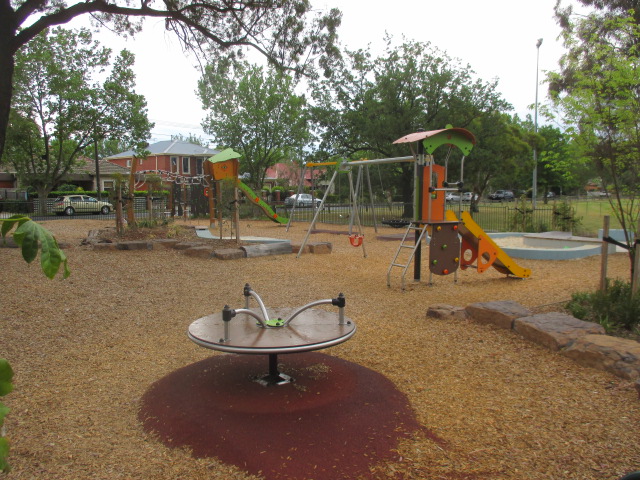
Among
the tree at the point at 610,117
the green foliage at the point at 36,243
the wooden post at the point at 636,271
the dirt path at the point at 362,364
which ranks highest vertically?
the tree at the point at 610,117

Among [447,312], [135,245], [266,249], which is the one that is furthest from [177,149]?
[447,312]

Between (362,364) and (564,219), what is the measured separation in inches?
522

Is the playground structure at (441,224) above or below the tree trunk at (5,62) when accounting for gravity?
below

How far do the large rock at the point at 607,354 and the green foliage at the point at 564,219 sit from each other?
40.0ft

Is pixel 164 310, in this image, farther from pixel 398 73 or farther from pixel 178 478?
pixel 398 73

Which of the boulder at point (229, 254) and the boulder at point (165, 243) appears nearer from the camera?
the boulder at point (229, 254)

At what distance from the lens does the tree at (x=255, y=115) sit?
32.8 metres

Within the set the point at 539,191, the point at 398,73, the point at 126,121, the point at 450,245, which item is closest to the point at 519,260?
the point at 450,245

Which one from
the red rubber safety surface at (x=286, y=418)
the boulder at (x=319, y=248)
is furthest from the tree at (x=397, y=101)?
the red rubber safety surface at (x=286, y=418)

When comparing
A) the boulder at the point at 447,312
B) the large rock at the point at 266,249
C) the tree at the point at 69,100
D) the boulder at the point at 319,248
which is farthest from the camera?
the tree at the point at 69,100

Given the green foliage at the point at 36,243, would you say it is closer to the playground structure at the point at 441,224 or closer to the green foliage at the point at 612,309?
the green foliage at the point at 612,309

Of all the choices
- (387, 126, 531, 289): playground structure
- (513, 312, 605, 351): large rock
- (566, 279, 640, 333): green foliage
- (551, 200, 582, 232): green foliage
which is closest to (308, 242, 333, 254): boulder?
(387, 126, 531, 289): playground structure

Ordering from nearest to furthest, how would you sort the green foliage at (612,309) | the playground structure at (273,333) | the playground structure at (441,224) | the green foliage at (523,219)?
1. the playground structure at (273,333)
2. the green foliage at (612,309)
3. the playground structure at (441,224)
4. the green foliage at (523,219)

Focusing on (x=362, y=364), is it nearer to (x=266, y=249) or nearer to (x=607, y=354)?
(x=607, y=354)
